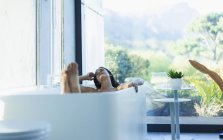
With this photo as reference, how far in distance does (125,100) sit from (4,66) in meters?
1.06

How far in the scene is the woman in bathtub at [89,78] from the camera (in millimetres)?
2711

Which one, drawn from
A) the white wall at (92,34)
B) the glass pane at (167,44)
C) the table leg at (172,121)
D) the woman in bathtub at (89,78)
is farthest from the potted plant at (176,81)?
the white wall at (92,34)

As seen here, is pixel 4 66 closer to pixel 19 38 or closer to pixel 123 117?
pixel 19 38

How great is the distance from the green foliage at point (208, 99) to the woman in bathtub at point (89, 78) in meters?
1.42

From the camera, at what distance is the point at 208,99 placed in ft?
15.3

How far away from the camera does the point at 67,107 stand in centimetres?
229

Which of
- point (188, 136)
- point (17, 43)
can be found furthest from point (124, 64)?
point (17, 43)

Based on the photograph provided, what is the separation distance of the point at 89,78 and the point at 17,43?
72cm

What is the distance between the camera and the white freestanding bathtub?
224 centimetres

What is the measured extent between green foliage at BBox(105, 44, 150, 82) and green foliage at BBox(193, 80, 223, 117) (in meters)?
0.71

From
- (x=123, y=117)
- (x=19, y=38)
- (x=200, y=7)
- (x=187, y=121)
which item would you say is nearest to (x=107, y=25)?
(x=200, y=7)

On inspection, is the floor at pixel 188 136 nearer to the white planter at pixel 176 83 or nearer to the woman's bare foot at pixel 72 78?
the white planter at pixel 176 83

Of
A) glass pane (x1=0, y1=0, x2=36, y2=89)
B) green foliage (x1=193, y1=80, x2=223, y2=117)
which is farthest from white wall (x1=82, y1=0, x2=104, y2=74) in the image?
glass pane (x1=0, y1=0, x2=36, y2=89)

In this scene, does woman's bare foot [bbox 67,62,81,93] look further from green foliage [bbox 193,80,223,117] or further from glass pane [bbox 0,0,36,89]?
green foliage [bbox 193,80,223,117]
